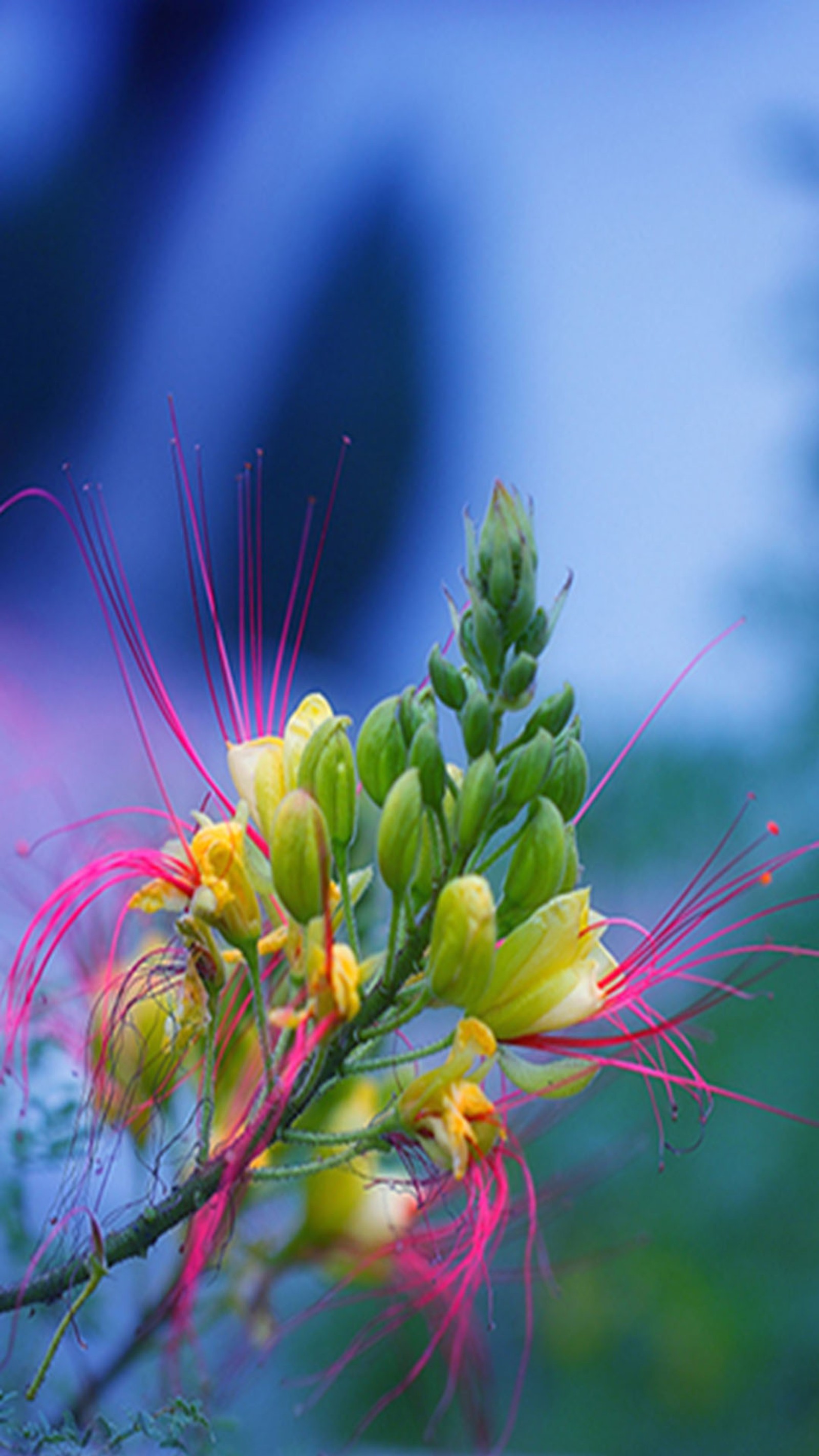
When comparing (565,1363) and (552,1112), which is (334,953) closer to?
(552,1112)

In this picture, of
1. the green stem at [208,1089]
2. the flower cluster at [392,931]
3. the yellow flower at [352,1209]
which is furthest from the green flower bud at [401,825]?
the yellow flower at [352,1209]

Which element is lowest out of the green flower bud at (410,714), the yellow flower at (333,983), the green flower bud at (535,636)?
the yellow flower at (333,983)

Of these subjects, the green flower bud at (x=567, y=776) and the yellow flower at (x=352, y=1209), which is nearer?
the green flower bud at (x=567, y=776)

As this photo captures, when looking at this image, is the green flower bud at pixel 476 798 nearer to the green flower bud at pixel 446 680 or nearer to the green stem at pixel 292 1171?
the green flower bud at pixel 446 680

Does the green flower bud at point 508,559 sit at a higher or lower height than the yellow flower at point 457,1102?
higher

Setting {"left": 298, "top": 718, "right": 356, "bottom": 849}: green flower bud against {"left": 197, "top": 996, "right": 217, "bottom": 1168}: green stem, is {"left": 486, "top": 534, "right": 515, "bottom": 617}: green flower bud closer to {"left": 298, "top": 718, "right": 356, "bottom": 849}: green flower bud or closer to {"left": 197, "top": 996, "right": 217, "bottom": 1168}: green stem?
{"left": 298, "top": 718, "right": 356, "bottom": 849}: green flower bud

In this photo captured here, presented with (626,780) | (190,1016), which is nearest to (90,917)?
(190,1016)
